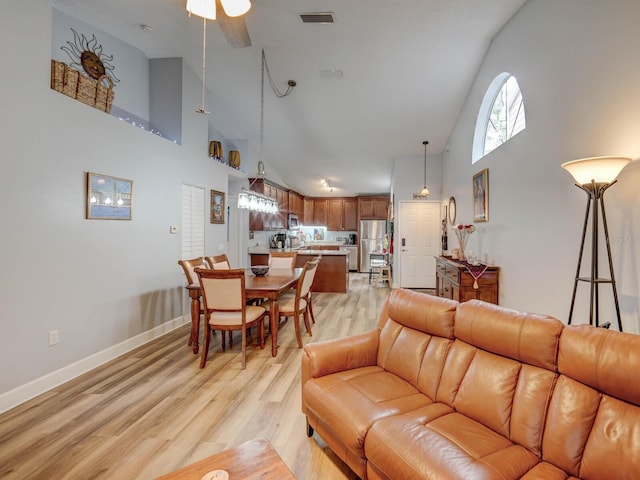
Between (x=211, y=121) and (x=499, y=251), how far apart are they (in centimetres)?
502

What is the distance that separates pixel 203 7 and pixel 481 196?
3.74 meters

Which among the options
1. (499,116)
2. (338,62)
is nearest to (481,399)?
(499,116)

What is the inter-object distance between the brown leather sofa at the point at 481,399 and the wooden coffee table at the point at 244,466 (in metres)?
0.43

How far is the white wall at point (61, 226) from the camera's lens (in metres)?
2.34

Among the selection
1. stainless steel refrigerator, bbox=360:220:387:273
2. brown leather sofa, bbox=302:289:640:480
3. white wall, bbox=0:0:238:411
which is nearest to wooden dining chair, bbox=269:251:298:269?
white wall, bbox=0:0:238:411

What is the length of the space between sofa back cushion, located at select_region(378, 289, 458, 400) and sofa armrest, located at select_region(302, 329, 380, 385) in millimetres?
76

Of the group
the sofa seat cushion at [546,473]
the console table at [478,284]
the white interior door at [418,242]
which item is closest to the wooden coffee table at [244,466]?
the sofa seat cushion at [546,473]

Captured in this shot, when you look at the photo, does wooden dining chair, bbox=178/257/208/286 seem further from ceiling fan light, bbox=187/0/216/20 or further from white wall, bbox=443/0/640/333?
white wall, bbox=443/0/640/333

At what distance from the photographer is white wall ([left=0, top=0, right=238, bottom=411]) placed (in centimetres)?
234

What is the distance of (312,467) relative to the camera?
1.77 metres

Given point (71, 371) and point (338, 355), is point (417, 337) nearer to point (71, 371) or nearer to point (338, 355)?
point (338, 355)

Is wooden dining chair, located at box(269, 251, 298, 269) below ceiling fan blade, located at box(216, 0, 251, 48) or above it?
below

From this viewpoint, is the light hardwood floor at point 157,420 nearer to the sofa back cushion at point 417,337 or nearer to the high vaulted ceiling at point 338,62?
the sofa back cushion at point 417,337

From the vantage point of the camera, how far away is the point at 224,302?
3.06m
